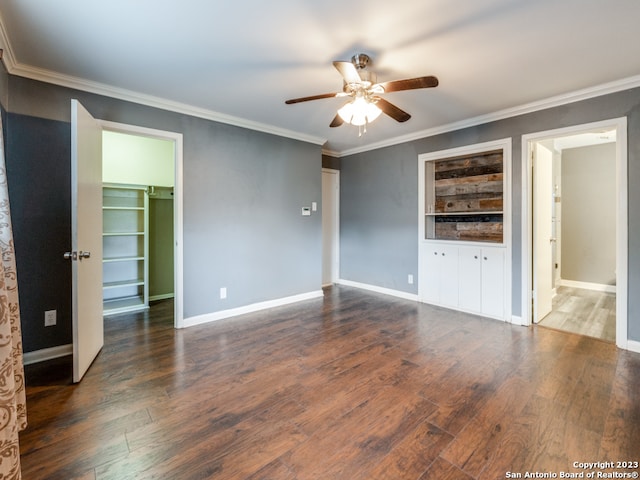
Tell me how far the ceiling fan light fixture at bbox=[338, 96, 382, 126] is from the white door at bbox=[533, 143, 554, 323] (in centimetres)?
221

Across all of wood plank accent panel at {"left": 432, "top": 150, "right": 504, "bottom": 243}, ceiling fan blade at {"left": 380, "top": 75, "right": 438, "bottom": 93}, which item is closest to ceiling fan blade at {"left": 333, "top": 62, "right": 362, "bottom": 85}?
ceiling fan blade at {"left": 380, "top": 75, "right": 438, "bottom": 93}

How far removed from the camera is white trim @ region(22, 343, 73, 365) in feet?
8.25

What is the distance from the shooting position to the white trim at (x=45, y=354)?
2514mm

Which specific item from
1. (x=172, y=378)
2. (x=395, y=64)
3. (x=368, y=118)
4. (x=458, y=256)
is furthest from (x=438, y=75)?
(x=172, y=378)

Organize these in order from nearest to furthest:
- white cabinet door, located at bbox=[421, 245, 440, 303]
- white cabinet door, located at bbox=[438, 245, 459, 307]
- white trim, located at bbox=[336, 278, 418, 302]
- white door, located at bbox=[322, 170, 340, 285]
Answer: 1. white cabinet door, located at bbox=[438, 245, 459, 307]
2. white cabinet door, located at bbox=[421, 245, 440, 303]
3. white trim, located at bbox=[336, 278, 418, 302]
4. white door, located at bbox=[322, 170, 340, 285]

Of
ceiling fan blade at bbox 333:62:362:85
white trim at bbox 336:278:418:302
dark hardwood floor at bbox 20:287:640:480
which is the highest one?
ceiling fan blade at bbox 333:62:362:85

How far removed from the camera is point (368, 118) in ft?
8.34

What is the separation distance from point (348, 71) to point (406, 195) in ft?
9.18

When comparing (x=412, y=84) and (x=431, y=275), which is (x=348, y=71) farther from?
(x=431, y=275)

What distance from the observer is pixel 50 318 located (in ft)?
8.66

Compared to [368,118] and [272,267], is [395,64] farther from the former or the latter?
[272,267]

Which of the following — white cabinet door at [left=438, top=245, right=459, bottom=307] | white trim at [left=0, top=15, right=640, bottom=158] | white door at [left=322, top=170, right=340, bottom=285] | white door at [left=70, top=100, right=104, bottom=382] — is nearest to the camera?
white door at [left=70, top=100, right=104, bottom=382]

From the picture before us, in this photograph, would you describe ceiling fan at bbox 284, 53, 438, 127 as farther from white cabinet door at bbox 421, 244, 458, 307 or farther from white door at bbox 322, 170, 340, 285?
white door at bbox 322, 170, 340, 285

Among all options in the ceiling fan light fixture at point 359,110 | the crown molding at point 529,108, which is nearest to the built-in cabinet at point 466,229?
the crown molding at point 529,108
